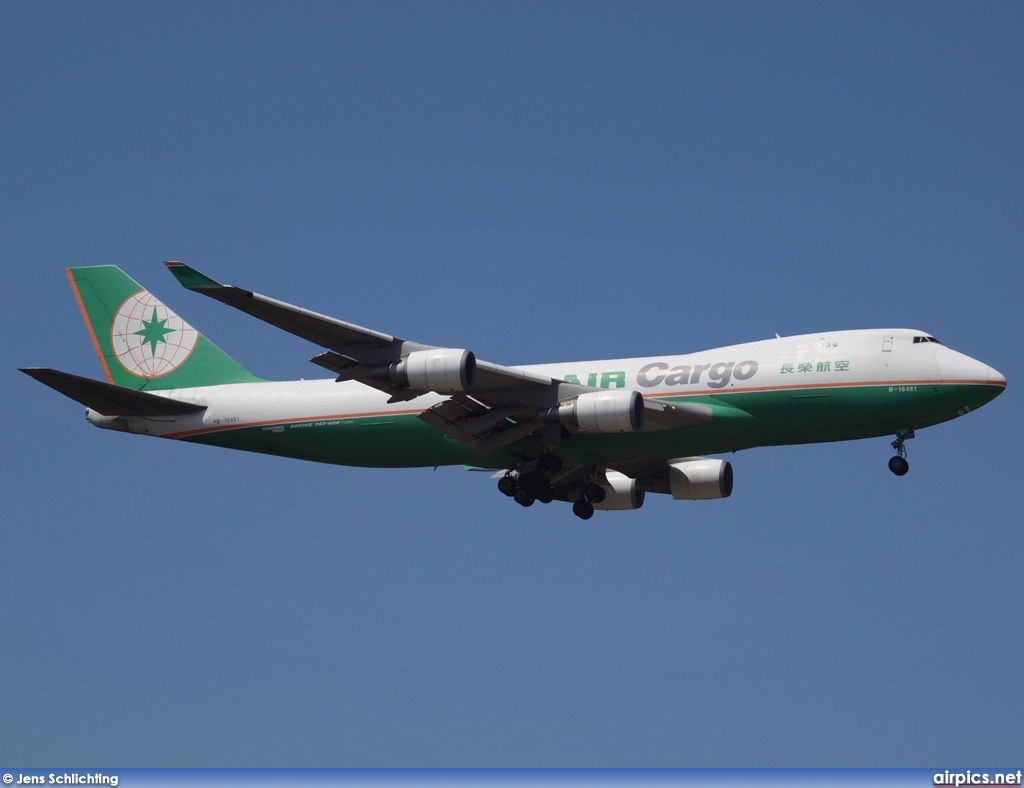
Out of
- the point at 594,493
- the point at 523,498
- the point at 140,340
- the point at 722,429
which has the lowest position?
the point at 523,498

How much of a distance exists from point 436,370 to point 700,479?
485 inches

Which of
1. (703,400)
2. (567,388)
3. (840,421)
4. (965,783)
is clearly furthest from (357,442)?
(965,783)

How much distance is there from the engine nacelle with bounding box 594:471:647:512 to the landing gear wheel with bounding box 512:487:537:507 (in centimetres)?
467

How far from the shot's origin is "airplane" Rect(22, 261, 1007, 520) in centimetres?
3853

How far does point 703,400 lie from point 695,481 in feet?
21.4

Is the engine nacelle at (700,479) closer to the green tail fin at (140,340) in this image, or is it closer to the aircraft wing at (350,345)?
the aircraft wing at (350,345)

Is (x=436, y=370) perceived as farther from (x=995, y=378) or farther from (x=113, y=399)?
(x=995, y=378)

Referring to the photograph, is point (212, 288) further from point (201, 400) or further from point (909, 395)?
point (909, 395)

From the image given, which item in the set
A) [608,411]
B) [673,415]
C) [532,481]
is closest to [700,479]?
[532,481]

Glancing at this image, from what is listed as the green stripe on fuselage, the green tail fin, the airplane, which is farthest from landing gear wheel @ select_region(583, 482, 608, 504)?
the green tail fin

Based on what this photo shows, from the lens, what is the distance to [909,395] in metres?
39.5

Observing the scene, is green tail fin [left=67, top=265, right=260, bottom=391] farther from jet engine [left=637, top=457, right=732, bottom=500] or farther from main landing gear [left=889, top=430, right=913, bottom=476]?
main landing gear [left=889, top=430, right=913, bottom=476]

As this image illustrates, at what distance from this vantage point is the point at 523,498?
42844mm

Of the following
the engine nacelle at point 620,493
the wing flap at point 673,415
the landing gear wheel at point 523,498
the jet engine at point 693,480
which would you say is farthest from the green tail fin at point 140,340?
the wing flap at point 673,415
